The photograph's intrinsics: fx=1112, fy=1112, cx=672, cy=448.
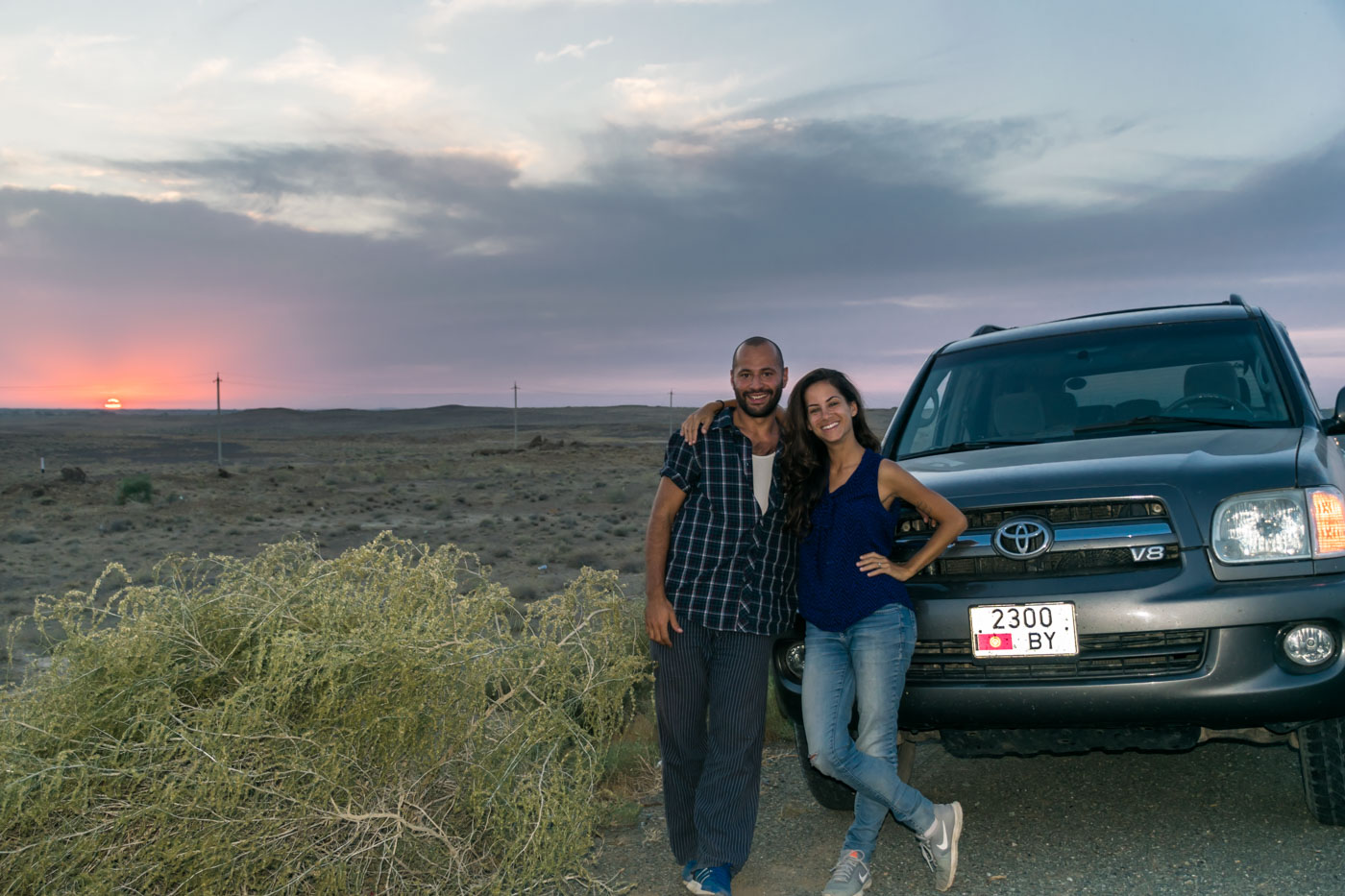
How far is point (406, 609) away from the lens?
412 cm

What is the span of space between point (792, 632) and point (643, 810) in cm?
145

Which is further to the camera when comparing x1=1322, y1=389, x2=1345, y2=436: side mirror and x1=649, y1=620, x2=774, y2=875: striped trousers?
x1=1322, y1=389, x2=1345, y2=436: side mirror

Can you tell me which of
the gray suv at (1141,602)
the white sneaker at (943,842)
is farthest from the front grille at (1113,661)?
the white sneaker at (943,842)

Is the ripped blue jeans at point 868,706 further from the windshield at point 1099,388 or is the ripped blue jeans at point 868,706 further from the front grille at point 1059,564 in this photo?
the windshield at point 1099,388

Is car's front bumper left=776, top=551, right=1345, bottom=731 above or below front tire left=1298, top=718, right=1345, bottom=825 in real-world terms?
above

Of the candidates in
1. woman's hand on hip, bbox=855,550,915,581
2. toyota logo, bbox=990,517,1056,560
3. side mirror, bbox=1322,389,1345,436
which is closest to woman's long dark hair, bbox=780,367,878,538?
woman's hand on hip, bbox=855,550,915,581

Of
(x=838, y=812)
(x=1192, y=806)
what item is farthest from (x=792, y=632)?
(x=1192, y=806)

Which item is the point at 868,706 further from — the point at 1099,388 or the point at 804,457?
the point at 1099,388

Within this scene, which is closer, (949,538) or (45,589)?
(949,538)

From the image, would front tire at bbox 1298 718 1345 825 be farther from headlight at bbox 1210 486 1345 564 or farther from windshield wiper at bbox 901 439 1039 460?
windshield wiper at bbox 901 439 1039 460

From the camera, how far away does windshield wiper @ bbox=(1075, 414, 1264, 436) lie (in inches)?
175

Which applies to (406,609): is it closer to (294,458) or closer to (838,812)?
(838,812)

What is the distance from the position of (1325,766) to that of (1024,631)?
1.19 metres

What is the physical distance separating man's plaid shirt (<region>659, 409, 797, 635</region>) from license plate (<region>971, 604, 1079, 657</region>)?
683 millimetres
